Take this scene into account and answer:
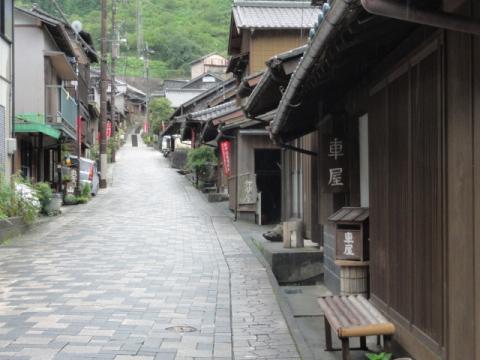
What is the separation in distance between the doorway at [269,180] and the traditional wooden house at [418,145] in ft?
50.3

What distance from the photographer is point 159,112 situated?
74.0 meters

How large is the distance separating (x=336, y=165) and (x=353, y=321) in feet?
14.9

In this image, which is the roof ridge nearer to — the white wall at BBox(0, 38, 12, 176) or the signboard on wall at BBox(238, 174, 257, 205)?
the signboard on wall at BBox(238, 174, 257, 205)

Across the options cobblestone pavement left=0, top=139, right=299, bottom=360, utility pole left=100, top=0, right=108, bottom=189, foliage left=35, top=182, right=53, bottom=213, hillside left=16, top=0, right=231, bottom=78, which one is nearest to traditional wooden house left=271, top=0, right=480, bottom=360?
cobblestone pavement left=0, top=139, right=299, bottom=360

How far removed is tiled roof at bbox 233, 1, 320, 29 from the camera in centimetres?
2462

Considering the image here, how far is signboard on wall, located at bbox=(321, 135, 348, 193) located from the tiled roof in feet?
48.3

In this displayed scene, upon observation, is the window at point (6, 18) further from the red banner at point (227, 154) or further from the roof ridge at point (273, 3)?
the roof ridge at point (273, 3)

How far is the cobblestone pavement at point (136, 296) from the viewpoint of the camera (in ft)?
23.7

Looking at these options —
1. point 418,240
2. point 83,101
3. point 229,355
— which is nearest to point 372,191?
point 418,240

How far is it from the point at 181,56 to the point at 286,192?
90.8 metres

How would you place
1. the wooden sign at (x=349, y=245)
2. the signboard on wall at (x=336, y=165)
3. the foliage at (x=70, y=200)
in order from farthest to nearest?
the foliage at (x=70, y=200) → the signboard on wall at (x=336, y=165) → the wooden sign at (x=349, y=245)

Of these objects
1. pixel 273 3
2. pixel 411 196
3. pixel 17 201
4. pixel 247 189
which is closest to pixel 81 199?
pixel 247 189

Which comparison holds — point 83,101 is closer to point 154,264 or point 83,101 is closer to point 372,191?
point 154,264

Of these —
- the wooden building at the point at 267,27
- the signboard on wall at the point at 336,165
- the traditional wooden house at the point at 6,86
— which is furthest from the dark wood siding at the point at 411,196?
the wooden building at the point at 267,27
